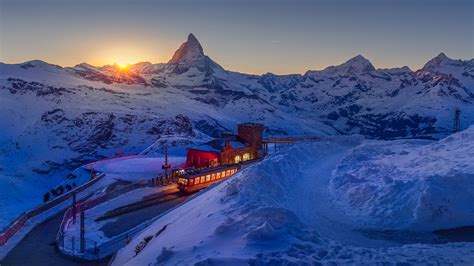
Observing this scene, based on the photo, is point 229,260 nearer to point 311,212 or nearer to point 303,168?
point 311,212

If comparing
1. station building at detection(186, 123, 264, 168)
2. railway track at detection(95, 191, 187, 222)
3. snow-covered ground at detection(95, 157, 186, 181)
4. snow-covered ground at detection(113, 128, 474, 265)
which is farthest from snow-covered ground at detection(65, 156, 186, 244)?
snow-covered ground at detection(113, 128, 474, 265)

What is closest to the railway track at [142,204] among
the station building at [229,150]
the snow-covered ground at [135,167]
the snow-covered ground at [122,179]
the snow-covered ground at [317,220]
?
the snow-covered ground at [122,179]

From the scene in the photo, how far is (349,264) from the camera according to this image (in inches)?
511

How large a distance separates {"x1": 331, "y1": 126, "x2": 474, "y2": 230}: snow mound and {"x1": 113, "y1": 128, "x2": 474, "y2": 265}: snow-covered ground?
5 cm

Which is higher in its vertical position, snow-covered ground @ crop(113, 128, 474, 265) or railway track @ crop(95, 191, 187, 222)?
snow-covered ground @ crop(113, 128, 474, 265)

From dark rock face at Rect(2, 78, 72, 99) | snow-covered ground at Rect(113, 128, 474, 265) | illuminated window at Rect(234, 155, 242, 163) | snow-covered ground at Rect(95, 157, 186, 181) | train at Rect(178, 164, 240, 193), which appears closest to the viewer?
snow-covered ground at Rect(113, 128, 474, 265)

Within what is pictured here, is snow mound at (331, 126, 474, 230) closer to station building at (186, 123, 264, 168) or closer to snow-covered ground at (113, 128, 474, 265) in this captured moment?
snow-covered ground at (113, 128, 474, 265)

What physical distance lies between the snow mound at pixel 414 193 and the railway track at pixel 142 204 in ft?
61.3

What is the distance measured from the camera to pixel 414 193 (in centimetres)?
1934

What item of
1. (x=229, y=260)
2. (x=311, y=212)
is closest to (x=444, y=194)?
(x=311, y=212)

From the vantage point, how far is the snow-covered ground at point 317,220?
1383 cm

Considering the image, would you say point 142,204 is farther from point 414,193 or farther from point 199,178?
point 414,193

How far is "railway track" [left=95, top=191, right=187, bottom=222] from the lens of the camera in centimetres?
3472

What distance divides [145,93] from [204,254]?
600ft
